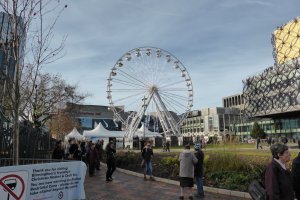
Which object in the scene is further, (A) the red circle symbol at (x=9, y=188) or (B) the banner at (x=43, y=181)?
(B) the banner at (x=43, y=181)

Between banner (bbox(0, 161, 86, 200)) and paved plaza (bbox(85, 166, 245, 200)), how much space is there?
4.28 metres

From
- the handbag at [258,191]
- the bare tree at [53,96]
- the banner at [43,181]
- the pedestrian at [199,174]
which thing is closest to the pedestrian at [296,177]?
the handbag at [258,191]

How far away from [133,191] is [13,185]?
289 inches

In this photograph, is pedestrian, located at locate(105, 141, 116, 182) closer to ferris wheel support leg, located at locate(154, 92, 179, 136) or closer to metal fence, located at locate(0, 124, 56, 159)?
metal fence, located at locate(0, 124, 56, 159)

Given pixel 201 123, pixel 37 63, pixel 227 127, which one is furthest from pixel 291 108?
pixel 201 123

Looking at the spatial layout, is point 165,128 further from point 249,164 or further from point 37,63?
point 37,63

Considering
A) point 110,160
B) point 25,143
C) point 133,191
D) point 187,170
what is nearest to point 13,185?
point 187,170

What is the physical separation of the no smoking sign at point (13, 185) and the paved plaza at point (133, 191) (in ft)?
17.9

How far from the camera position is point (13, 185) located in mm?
5941

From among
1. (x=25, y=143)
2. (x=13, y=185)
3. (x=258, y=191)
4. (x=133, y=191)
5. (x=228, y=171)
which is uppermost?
(x=25, y=143)

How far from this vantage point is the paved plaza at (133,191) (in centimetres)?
1143

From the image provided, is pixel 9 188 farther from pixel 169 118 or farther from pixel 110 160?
pixel 169 118

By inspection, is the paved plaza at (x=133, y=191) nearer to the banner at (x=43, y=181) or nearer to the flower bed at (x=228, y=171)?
the flower bed at (x=228, y=171)

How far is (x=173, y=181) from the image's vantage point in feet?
47.6
